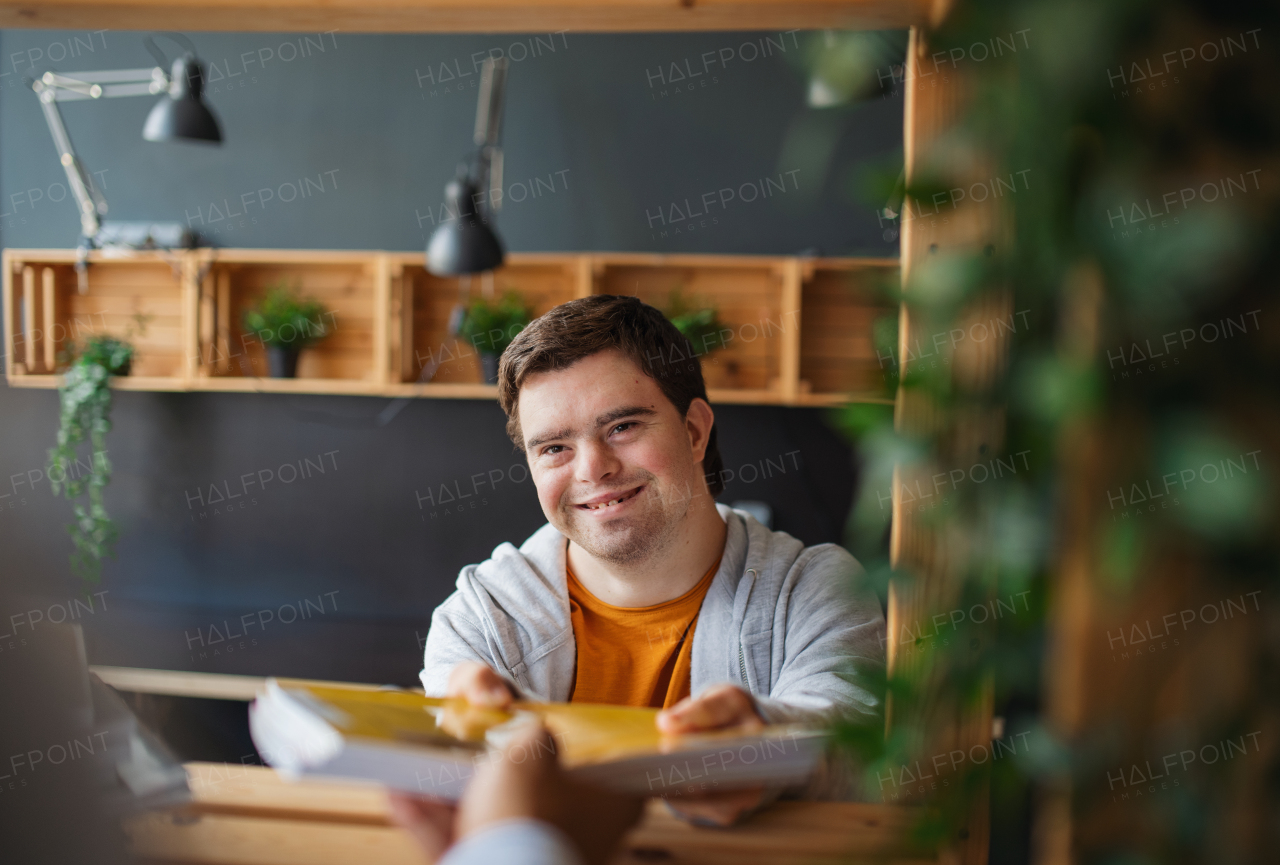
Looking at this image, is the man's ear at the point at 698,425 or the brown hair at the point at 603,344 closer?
the brown hair at the point at 603,344

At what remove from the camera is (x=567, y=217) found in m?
3.88

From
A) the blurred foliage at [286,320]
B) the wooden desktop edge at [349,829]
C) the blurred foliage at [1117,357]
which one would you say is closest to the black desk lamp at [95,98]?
the blurred foliage at [286,320]

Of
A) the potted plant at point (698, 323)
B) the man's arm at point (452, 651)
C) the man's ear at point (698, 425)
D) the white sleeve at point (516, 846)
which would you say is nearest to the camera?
the white sleeve at point (516, 846)

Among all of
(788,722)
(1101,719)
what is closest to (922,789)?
(788,722)

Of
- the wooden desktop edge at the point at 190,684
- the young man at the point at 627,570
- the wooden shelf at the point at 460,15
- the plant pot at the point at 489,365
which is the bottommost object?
the wooden desktop edge at the point at 190,684

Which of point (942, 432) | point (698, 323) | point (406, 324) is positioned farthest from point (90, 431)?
point (942, 432)

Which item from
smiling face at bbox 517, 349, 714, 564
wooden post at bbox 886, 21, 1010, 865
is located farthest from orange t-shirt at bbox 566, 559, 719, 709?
wooden post at bbox 886, 21, 1010, 865

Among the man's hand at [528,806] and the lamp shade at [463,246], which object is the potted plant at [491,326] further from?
the man's hand at [528,806]

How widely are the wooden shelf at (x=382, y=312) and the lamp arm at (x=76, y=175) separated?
0.18 m

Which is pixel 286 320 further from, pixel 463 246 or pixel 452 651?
pixel 452 651

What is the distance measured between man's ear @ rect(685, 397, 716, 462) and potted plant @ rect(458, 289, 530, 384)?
1941 millimetres

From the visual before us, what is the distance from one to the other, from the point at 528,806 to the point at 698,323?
2965mm

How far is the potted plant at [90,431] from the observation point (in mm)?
3717

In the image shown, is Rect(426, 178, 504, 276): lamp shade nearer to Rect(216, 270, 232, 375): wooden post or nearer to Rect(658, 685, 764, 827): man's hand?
Rect(216, 270, 232, 375): wooden post
